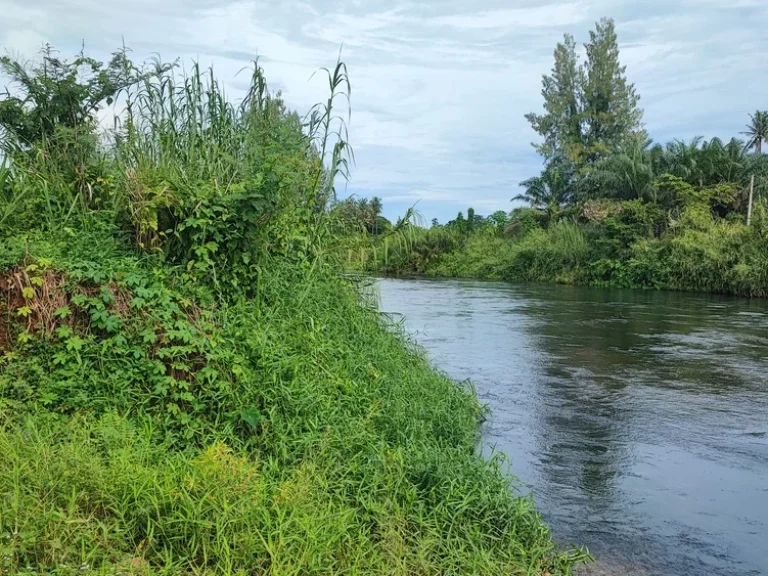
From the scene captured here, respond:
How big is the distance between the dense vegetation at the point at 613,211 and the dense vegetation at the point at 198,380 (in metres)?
17.0

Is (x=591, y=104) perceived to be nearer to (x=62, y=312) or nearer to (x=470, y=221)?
(x=470, y=221)

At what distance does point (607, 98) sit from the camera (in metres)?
41.7

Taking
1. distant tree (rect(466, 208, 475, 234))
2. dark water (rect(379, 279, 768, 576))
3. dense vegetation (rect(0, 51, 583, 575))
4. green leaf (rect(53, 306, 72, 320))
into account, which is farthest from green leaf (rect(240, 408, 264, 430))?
distant tree (rect(466, 208, 475, 234))

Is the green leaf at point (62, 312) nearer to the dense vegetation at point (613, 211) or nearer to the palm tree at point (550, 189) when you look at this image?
the dense vegetation at point (613, 211)

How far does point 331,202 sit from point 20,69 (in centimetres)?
284

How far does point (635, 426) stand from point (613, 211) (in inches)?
1076

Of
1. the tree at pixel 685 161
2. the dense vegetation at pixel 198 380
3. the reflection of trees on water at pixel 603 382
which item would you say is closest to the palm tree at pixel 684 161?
the tree at pixel 685 161

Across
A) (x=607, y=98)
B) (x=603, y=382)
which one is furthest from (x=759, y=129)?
(x=603, y=382)

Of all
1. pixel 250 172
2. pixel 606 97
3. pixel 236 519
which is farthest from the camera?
pixel 606 97

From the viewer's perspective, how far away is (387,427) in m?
4.89

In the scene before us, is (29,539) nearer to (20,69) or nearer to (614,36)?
(20,69)

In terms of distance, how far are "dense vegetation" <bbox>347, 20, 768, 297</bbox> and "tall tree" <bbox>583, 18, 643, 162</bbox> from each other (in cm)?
6

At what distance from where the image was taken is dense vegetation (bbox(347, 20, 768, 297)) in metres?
26.5

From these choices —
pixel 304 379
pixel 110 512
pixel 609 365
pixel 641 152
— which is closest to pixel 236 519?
pixel 110 512
